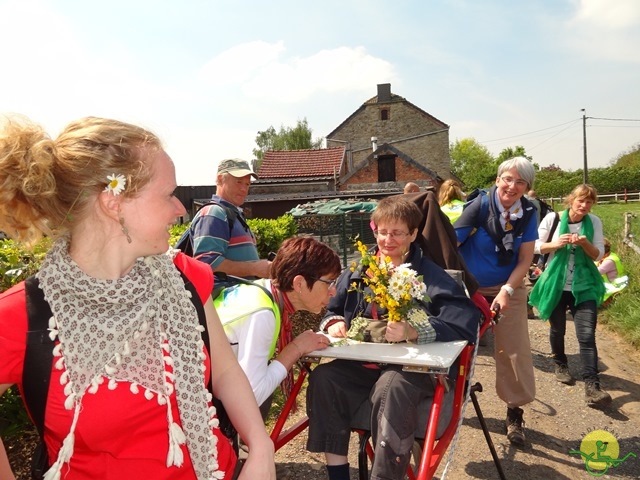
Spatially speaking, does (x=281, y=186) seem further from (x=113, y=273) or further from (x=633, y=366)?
(x=113, y=273)

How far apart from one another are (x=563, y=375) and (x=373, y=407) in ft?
11.8

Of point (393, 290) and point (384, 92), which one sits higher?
point (384, 92)

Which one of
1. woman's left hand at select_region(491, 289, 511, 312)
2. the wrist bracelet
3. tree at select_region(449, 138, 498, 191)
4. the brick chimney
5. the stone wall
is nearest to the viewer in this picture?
woman's left hand at select_region(491, 289, 511, 312)

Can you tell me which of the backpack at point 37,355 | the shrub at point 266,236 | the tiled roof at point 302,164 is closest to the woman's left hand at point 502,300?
the backpack at point 37,355

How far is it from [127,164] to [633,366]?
6300mm

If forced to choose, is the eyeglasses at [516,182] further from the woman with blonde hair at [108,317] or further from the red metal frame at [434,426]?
the woman with blonde hair at [108,317]

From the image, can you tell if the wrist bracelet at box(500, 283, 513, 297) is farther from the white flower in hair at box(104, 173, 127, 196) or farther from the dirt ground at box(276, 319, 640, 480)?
the white flower in hair at box(104, 173, 127, 196)

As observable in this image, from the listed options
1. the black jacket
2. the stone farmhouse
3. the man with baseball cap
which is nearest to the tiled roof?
the stone farmhouse

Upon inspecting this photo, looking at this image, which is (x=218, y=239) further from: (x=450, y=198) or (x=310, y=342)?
(x=450, y=198)

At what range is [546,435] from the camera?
13.6 feet

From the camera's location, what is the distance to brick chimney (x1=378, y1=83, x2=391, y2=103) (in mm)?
45688

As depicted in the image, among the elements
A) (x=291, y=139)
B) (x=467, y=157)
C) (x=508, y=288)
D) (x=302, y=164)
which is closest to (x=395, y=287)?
(x=508, y=288)

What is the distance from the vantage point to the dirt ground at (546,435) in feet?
Answer: 11.9

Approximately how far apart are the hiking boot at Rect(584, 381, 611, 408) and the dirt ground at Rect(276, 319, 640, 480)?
2.5 inches
